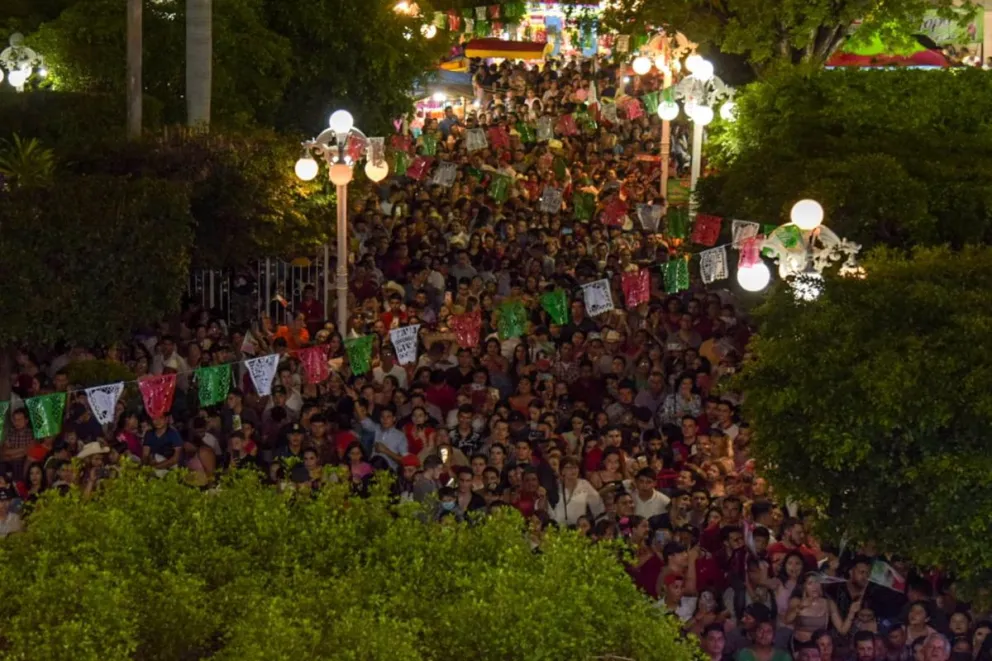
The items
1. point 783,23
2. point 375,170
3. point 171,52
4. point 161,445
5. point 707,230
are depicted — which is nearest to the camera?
point 161,445

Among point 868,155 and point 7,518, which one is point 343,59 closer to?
point 868,155

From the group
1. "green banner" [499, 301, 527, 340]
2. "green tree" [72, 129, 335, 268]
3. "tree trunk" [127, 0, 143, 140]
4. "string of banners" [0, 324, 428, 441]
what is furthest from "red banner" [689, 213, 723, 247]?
"tree trunk" [127, 0, 143, 140]

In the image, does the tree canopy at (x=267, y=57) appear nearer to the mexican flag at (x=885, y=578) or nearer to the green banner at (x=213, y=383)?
the green banner at (x=213, y=383)

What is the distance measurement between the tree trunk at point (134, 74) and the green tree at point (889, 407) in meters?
11.1

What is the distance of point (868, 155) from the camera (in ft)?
63.9

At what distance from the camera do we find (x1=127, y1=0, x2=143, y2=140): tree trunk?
22.5 meters

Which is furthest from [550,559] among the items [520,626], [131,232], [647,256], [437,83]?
[437,83]

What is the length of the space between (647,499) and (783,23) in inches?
527

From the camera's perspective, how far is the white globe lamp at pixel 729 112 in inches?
920

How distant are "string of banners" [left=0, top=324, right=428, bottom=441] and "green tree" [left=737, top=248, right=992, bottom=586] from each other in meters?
5.35

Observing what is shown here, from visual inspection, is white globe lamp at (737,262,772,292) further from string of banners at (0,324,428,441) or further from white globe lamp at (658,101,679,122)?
white globe lamp at (658,101,679,122)

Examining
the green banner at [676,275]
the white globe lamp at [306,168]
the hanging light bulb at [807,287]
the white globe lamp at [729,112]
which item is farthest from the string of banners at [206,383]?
the white globe lamp at [729,112]

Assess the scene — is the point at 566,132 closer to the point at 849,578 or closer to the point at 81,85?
the point at 81,85

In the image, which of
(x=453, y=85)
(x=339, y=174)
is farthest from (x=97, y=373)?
(x=453, y=85)
